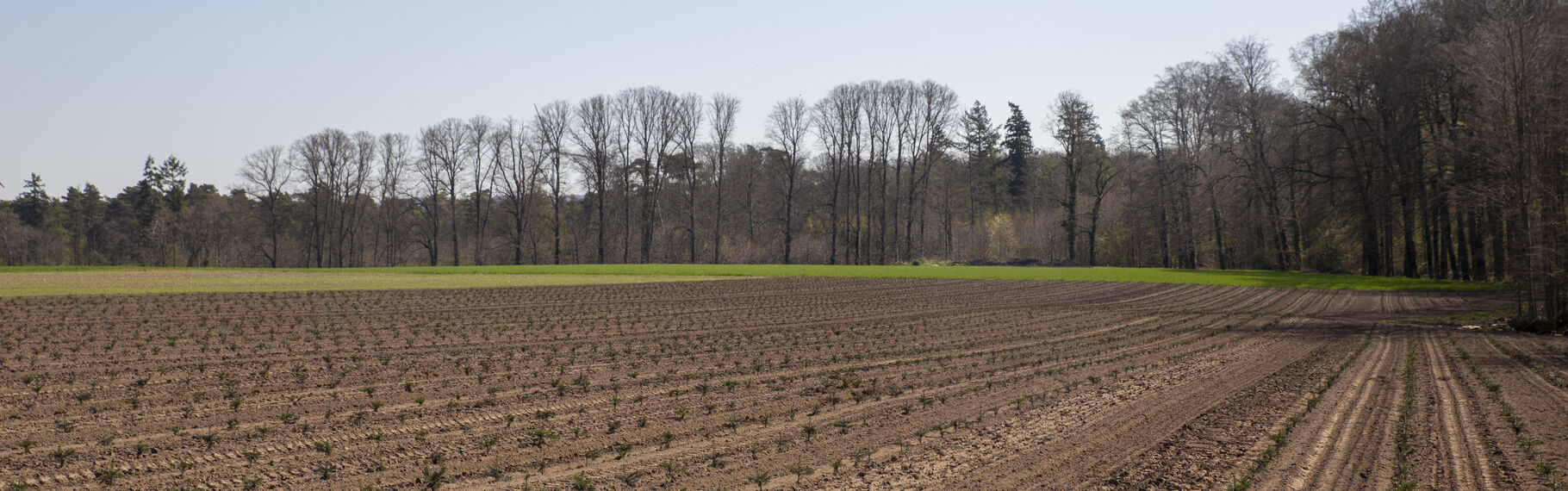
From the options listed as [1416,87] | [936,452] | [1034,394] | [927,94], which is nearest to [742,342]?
[1034,394]

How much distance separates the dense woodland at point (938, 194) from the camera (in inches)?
1291

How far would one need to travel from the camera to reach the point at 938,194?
203 ft

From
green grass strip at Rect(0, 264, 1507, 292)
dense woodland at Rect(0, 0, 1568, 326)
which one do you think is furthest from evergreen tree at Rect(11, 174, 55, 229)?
green grass strip at Rect(0, 264, 1507, 292)

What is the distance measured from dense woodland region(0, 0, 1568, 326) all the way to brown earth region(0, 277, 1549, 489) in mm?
19395

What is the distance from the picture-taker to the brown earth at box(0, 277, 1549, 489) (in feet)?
20.0

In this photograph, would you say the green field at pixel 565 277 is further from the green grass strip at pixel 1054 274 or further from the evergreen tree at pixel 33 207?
the evergreen tree at pixel 33 207

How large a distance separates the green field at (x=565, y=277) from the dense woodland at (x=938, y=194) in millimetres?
3585

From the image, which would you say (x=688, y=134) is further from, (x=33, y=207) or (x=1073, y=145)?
(x=33, y=207)

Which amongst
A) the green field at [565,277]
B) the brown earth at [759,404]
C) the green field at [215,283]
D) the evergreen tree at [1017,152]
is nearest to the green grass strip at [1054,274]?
the green field at [565,277]

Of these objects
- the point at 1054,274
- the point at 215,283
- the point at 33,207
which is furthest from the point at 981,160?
the point at 33,207

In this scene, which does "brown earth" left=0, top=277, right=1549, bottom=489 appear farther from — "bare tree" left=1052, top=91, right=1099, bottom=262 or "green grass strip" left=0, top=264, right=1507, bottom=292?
"bare tree" left=1052, top=91, right=1099, bottom=262

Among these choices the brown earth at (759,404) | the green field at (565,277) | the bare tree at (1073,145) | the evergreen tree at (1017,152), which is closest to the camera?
the brown earth at (759,404)

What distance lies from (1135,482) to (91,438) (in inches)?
321

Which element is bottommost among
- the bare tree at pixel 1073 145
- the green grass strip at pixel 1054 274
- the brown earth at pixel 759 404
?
the brown earth at pixel 759 404
